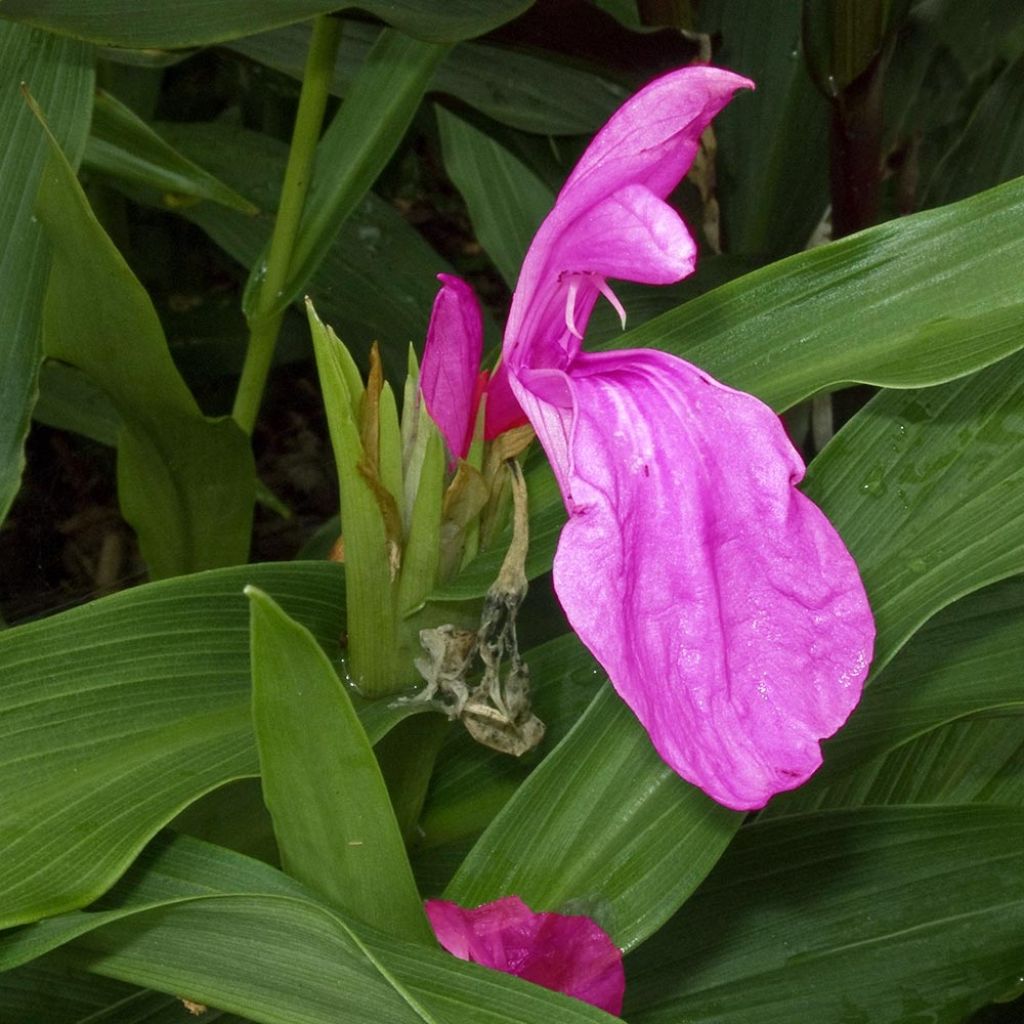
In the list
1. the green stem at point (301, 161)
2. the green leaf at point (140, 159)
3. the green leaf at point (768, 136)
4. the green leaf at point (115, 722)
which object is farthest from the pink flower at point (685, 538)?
the green leaf at point (768, 136)

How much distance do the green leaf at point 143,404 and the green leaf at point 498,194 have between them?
0.45 meters

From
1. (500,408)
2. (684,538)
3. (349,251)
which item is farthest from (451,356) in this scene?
(349,251)

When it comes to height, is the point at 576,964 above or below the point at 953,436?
below

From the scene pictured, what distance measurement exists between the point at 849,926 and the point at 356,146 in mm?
689

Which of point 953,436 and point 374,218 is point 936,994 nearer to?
point 953,436

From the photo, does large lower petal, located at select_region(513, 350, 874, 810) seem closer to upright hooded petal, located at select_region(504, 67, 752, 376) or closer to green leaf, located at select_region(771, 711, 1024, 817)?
upright hooded petal, located at select_region(504, 67, 752, 376)

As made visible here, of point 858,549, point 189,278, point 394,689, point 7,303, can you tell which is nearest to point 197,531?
point 7,303

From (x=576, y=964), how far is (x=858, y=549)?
0.27m

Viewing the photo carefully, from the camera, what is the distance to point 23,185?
3.06 ft

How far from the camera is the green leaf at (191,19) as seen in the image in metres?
0.85

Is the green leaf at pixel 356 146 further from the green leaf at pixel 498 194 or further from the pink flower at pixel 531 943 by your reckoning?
the pink flower at pixel 531 943

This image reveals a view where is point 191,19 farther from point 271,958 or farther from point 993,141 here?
point 993,141

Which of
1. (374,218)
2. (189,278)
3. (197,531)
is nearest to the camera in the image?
(197,531)

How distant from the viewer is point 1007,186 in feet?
2.30
